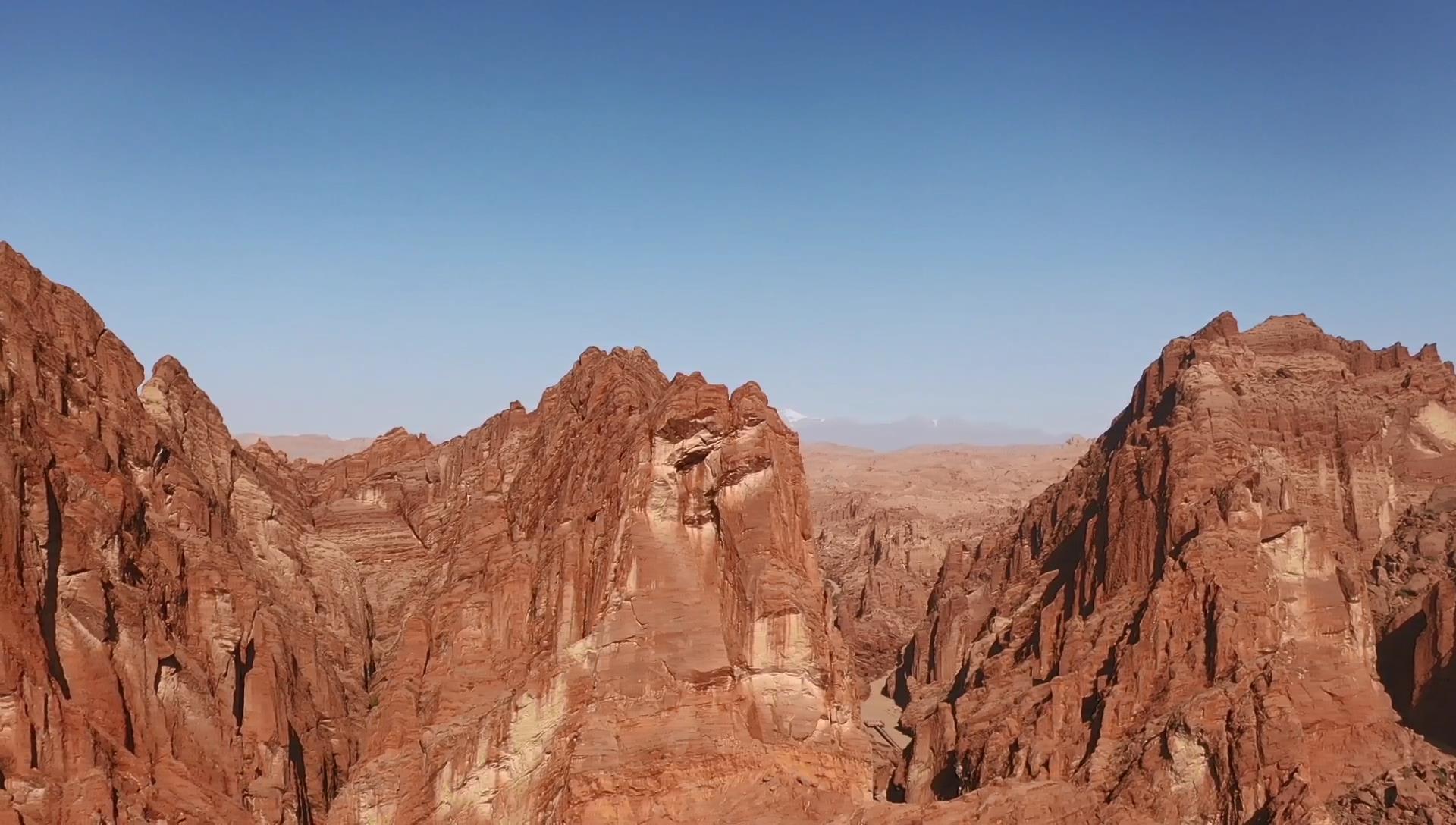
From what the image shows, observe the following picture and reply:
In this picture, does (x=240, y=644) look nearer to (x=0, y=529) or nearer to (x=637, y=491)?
(x=0, y=529)

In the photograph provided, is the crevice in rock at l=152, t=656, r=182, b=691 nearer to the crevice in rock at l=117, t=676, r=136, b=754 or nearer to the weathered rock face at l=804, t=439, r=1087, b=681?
the crevice in rock at l=117, t=676, r=136, b=754

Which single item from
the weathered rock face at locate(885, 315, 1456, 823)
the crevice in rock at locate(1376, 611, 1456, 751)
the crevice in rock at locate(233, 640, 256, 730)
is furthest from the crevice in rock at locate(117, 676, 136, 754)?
the crevice in rock at locate(1376, 611, 1456, 751)

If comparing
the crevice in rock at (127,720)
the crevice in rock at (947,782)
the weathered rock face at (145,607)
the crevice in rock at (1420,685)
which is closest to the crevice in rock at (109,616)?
the weathered rock face at (145,607)

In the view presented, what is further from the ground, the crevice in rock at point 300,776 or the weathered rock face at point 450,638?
the weathered rock face at point 450,638

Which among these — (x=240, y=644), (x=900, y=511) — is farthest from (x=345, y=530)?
(x=900, y=511)

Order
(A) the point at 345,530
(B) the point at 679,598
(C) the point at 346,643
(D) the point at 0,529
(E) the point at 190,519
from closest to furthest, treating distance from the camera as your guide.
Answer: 1. (D) the point at 0,529
2. (B) the point at 679,598
3. (E) the point at 190,519
4. (C) the point at 346,643
5. (A) the point at 345,530

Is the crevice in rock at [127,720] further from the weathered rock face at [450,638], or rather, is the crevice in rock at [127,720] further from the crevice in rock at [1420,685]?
the crevice in rock at [1420,685]
